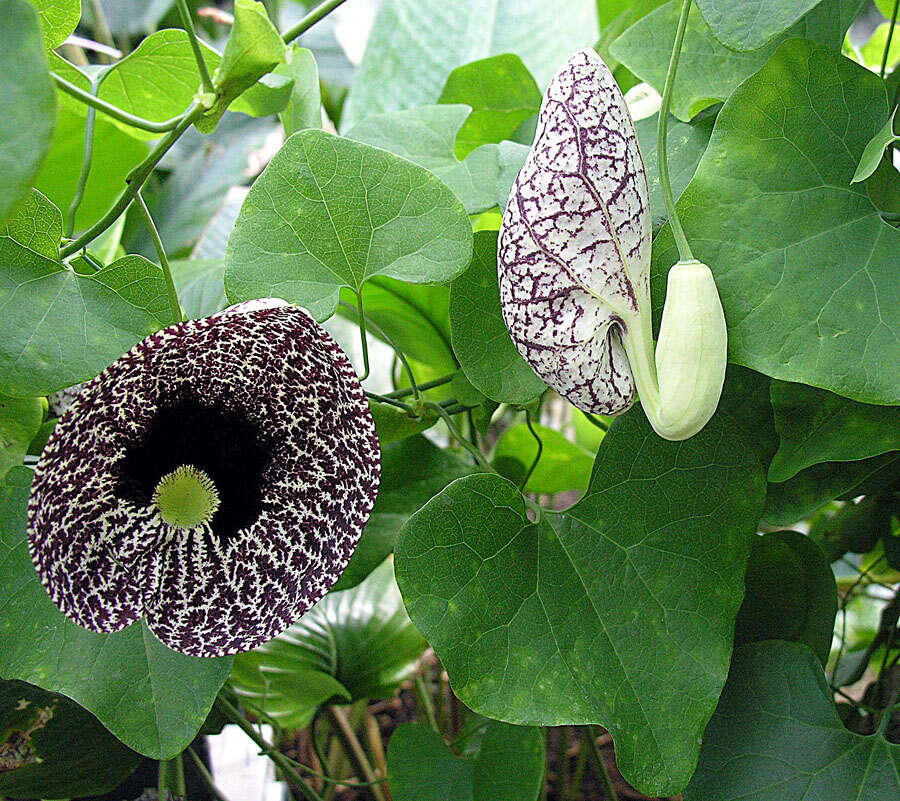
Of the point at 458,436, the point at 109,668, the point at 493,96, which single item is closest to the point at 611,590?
the point at 458,436

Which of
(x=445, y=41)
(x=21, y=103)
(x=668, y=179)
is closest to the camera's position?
(x=21, y=103)

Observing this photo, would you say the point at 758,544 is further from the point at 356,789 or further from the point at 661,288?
the point at 356,789

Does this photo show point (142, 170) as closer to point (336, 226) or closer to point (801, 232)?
point (336, 226)

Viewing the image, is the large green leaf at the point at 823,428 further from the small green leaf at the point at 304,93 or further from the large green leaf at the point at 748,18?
the small green leaf at the point at 304,93

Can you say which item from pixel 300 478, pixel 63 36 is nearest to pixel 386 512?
pixel 300 478

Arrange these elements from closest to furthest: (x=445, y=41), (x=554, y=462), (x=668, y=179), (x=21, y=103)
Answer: (x=21, y=103)
(x=668, y=179)
(x=554, y=462)
(x=445, y=41)

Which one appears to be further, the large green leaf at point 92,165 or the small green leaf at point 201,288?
the large green leaf at point 92,165

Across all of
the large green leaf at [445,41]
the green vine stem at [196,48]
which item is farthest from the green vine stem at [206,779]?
the large green leaf at [445,41]
